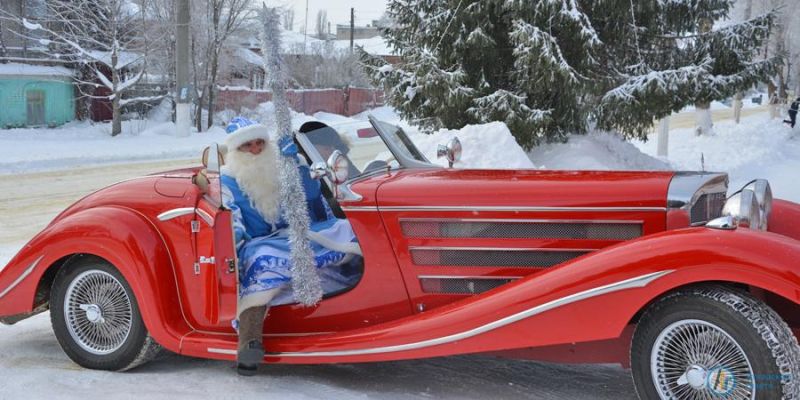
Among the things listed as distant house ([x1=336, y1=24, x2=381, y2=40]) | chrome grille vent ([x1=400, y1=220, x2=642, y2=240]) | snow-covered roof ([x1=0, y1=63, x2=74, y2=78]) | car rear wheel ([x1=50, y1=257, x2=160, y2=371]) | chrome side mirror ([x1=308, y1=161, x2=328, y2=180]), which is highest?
distant house ([x1=336, y1=24, x2=381, y2=40])

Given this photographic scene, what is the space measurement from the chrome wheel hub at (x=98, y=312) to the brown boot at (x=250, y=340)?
2.57 feet

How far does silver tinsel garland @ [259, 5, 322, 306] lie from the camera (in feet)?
14.3

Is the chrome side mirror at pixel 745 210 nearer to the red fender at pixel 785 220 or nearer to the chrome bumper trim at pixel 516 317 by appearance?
the chrome bumper trim at pixel 516 317

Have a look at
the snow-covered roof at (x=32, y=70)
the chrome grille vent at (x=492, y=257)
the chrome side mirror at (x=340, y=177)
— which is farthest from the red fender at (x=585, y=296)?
the snow-covered roof at (x=32, y=70)

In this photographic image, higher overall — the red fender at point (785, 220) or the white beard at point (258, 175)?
the white beard at point (258, 175)

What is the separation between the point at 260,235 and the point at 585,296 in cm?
204

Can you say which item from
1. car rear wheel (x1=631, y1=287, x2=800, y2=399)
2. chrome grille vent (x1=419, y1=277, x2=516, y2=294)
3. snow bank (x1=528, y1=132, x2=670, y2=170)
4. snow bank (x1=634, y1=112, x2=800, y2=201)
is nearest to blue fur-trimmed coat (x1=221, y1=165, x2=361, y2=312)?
chrome grille vent (x1=419, y1=277, x2=516, y2=294)

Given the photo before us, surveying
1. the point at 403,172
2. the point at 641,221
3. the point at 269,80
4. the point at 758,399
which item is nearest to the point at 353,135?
the point at 403,172

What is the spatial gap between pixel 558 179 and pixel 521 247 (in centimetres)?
46

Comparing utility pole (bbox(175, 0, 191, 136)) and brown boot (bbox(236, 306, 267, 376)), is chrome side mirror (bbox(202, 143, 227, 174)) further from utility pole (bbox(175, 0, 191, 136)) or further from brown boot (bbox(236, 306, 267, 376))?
utility pole (bbox(175, 0, 191, 136))

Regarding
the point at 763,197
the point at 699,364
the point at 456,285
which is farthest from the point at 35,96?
the point at 699,364

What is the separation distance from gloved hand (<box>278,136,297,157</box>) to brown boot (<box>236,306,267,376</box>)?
0.87 metres

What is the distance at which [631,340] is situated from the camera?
3902 mm

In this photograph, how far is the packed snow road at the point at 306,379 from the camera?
4324mm
